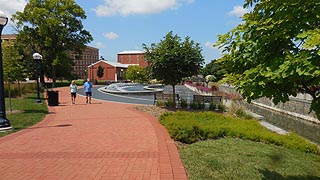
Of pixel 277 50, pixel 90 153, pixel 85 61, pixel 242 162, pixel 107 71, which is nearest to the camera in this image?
pixel 277 50

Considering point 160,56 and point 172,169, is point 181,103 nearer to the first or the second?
point 160,56

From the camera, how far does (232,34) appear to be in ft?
13.5

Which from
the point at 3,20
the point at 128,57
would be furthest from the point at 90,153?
the point at 128,57

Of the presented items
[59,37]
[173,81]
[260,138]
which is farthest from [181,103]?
[59,37]

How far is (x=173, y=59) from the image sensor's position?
1700cm

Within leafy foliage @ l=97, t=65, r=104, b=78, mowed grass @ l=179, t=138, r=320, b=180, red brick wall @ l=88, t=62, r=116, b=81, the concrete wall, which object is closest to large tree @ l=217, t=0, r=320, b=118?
mowed grass @ l=179, t=138, r=320, b=180

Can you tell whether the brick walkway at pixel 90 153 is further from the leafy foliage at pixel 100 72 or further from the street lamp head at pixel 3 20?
the leafy foliage at pixel 100 72

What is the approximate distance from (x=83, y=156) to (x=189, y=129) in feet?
9.80

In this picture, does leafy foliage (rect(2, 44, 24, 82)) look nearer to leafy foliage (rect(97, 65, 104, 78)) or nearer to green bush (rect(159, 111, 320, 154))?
green bush (rect(159, 111, 320, 154))

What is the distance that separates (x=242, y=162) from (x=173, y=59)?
11.3m

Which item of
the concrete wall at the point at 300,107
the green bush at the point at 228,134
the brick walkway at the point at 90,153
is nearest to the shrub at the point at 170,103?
the concrete wall at the point at 300,107

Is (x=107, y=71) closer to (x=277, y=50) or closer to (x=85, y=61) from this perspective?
(x=85, y=61)

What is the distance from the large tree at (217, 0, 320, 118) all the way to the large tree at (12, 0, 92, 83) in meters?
45.6

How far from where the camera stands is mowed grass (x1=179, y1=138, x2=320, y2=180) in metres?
5.36
